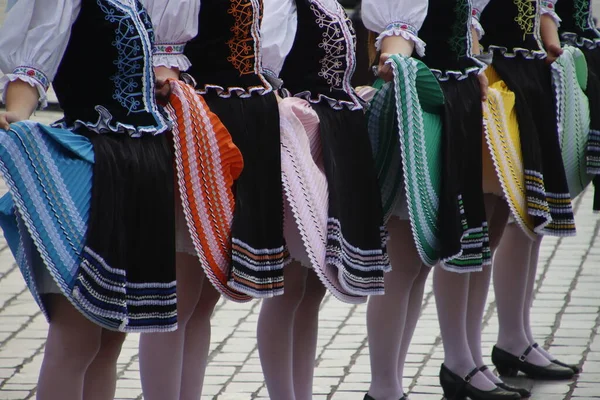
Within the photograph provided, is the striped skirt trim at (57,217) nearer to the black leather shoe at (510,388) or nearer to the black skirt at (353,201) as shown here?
the black skirt at (353,201)

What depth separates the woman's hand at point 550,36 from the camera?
14.6 feet

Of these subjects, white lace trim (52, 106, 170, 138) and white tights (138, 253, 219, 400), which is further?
white tights (138, 253, 219, 400)

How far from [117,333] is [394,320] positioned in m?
1.23

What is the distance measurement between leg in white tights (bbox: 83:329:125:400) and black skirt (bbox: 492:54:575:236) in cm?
181

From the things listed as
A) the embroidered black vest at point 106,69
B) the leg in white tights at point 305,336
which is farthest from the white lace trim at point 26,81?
the leg in white tights at point 305,336

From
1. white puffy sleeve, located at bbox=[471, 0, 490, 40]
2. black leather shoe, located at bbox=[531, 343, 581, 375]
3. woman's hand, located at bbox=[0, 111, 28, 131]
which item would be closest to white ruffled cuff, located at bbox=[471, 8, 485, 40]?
white puffy sleeve, located at bbox=[471, 0, 490, 40]

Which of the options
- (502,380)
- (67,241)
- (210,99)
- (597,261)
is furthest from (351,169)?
(597,261)

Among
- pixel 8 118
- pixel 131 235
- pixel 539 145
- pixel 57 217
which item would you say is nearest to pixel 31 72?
pixel 8 118

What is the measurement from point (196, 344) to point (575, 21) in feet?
8.13

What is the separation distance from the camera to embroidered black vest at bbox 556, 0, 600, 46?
480 cm

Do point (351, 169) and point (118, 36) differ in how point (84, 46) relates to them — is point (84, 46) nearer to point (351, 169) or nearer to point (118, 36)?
point (118, 36)

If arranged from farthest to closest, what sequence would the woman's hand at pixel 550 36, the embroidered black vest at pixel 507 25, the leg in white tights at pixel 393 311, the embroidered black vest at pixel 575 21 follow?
the embroidered black vest at pixel 575 21
the woman's hand at pixel 550 36
the embroidered black vest at pixel 507 25
the leg in white tights at pixel 393 311

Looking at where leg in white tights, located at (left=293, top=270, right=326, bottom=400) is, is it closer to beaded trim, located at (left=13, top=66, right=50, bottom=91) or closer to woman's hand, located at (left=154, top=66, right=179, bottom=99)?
woman's hand, located at (left=154, top=66, right=179, bottom=99)

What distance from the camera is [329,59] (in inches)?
133
